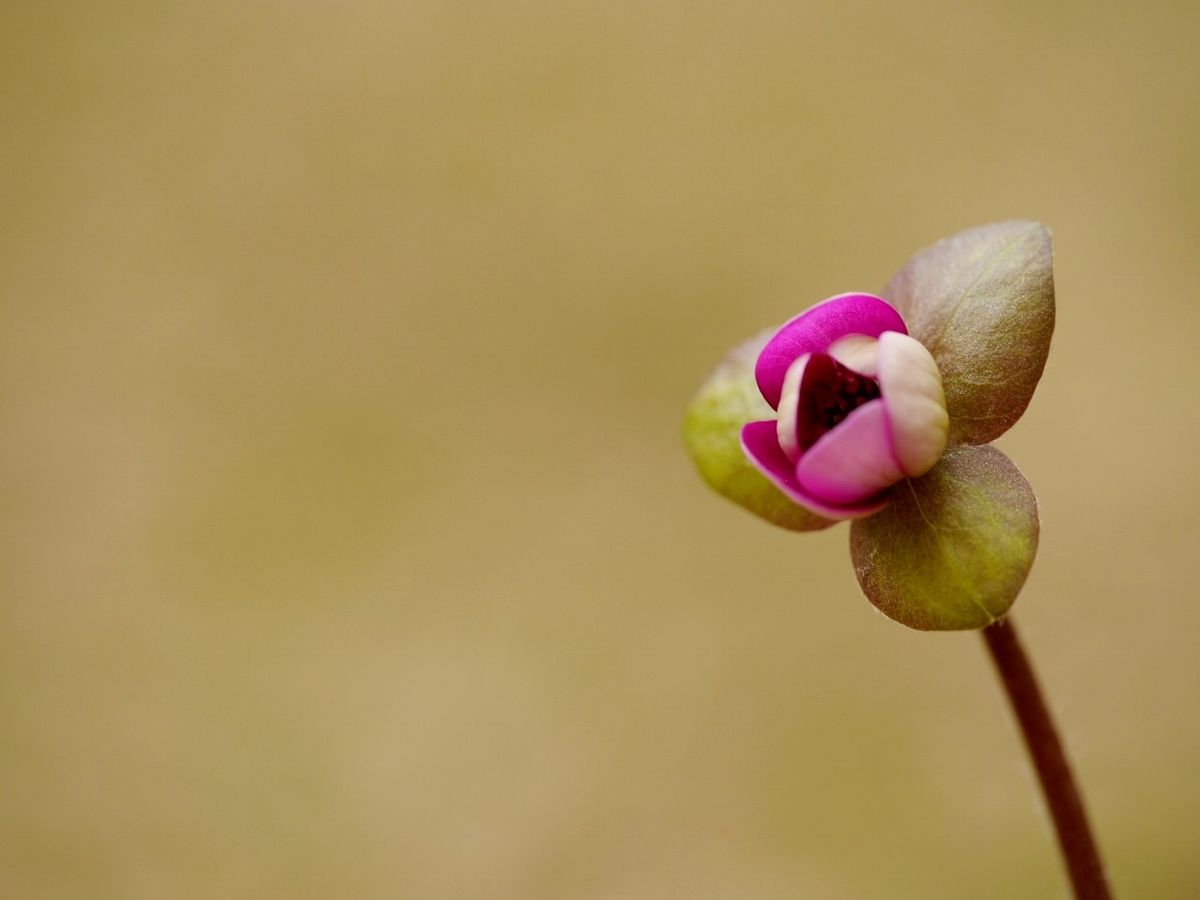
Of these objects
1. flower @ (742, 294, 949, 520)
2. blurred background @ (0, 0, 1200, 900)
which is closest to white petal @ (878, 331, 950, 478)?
flower @ (742, 294, 949, 520)

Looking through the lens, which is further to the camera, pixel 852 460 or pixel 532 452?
pixel 532 452

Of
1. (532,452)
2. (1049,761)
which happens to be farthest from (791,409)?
(532,452)

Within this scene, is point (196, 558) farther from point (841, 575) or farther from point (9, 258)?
point (841, 575)

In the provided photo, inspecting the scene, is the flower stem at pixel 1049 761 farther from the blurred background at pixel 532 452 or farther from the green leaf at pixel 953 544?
the blurred background at pixel 532 452

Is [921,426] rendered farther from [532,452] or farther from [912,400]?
[532,452]

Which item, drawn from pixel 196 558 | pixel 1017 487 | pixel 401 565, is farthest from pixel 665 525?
pixel 1017 487

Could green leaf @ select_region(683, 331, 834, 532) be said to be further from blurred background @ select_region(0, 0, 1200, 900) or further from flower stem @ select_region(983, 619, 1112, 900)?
blurred background @ select_region(0, 0, 1200, 900)

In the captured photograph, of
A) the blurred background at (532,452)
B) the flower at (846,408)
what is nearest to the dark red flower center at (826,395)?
the flower at (846,408)
